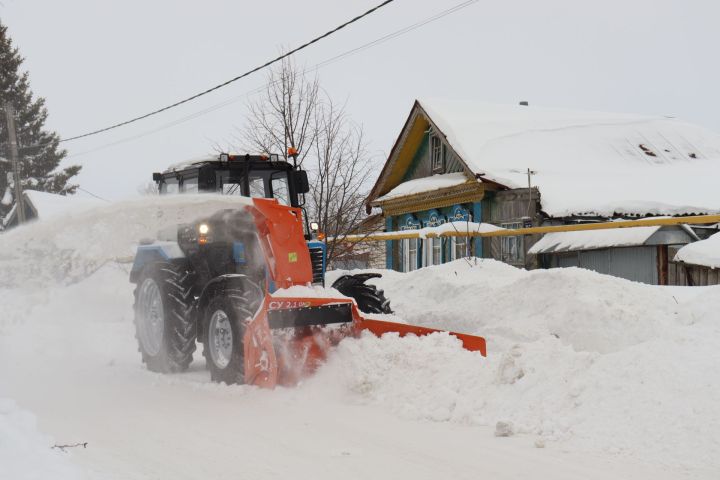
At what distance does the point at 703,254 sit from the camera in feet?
42.5

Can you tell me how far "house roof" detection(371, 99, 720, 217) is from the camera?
61.0 feet

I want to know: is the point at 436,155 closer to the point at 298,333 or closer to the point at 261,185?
the point at 261,185

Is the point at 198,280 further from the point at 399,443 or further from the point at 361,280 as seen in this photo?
the point at 399,443

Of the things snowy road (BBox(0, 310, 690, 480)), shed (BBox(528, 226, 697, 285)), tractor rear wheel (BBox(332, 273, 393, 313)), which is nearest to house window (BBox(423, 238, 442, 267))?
shed (BBox(528, 226, 697, 285))

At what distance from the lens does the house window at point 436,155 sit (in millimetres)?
25297

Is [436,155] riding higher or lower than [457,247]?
higher

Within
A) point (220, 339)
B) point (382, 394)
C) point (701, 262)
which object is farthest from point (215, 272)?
point (701, 262)

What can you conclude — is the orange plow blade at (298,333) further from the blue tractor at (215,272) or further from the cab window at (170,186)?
the cab window at (170,186)

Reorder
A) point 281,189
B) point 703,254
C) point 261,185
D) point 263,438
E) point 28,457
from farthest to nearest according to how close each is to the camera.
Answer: point 703,254 → point 281,189 → point 261,185 → point 263,438 → point 28,457

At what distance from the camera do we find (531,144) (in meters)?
23.3

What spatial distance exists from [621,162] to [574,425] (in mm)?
19184

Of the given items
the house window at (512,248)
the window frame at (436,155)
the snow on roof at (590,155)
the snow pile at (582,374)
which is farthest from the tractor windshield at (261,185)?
the window frame at (436,155)

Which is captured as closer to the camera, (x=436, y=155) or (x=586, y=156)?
(x=586, y=156)

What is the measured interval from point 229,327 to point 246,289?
48cm
